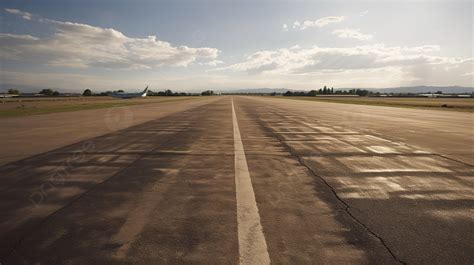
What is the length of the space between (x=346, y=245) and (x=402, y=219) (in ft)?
4.04

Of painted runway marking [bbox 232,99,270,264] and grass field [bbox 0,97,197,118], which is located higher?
grass field [bbox 0,97,197,118]

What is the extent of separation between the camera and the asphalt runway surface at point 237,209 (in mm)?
2988

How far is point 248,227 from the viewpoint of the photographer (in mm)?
3551

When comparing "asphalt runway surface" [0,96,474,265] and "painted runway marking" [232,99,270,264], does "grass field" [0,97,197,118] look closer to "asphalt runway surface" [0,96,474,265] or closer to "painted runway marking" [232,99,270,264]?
"asphalt runway surface" [0,96,474,265]

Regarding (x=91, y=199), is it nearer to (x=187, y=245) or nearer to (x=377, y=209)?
(x=187, y=245)

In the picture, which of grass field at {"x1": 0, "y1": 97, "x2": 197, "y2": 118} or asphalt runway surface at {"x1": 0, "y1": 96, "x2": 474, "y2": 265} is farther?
grass field at {"x1": 0, "y1": 97, "x2": 197, "y2": 118}

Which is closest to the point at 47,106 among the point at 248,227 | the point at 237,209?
the point at 237,209

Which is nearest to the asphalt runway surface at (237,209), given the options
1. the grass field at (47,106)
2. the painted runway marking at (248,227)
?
the painted runway marking at (248,227)

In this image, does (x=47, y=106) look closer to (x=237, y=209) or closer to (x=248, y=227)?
(x=237, y=209)

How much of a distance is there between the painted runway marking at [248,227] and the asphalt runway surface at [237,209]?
0.05 ft

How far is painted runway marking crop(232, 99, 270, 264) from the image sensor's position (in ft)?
9.52

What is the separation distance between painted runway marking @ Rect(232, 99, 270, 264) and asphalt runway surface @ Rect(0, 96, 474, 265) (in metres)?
0.01

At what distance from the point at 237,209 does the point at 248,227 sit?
0.60 m

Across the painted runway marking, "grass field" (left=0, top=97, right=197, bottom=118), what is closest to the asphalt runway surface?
the painted runway marking
